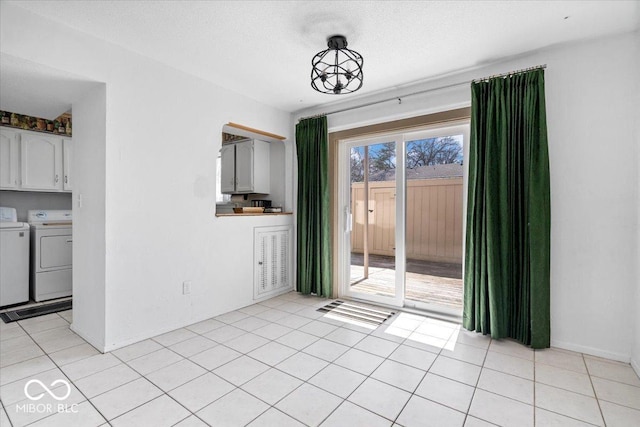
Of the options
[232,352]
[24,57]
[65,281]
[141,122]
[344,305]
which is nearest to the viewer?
[24,57]

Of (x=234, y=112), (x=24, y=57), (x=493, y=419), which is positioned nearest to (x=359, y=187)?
(x=234, y=112)

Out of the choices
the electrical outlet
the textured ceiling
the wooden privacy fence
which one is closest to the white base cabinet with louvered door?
the electrical outlet

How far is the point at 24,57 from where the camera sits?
82.0 inches

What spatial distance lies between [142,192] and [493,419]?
9.83ft

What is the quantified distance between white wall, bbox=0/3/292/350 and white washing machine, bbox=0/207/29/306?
56.2 inches

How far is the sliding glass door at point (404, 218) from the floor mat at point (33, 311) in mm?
3291

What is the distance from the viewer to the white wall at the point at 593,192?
7.59ft

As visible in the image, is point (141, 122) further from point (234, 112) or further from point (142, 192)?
point (234, 112)

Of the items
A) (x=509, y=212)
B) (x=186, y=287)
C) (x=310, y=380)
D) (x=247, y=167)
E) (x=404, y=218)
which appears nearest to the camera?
(x=310, y=380)

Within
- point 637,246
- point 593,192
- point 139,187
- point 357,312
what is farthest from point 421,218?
point 139,187

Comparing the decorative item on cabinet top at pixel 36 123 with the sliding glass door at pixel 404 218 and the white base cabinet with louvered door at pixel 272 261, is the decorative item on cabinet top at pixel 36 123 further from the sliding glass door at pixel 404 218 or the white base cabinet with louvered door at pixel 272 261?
the sliding glass door at pixel 404 218

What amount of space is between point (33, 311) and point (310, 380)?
133 inches

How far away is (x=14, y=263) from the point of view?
11.8 ft

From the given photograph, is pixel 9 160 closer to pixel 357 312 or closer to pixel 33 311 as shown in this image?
pixel 33 311
